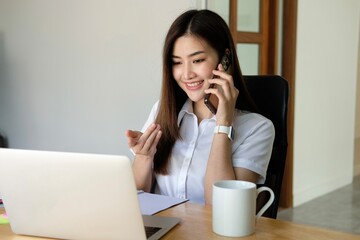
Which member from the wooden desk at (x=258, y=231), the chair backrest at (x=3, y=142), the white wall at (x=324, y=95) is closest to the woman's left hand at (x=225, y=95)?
the wooden desk at (x=258, y=231)

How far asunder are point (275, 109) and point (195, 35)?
0.36 m

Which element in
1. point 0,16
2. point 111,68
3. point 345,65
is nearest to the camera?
point 111,68

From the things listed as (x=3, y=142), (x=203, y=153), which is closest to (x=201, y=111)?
(x=203, y=153)

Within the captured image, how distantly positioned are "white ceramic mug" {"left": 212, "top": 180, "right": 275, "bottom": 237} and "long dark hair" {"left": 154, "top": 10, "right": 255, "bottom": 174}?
1.86 ft

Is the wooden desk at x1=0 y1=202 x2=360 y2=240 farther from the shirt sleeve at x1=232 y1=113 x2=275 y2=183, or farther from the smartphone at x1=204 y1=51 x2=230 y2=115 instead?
the smartphone at x1=204 y1=51 x2=230 y2=115

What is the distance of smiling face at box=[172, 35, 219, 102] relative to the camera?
1.47 metres

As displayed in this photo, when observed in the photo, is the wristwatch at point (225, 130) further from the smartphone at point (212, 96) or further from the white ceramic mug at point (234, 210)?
the white ceramic mug at point (234, 210)

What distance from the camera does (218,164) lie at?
4.40 ft

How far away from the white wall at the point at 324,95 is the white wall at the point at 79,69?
1.25 m

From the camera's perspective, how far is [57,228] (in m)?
0.92

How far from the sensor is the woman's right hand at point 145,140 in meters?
1.33

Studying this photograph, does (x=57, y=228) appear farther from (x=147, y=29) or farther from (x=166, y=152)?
(x=147, y=29)

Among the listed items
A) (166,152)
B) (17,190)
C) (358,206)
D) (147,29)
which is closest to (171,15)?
(147,29)

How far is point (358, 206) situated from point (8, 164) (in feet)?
10.1
